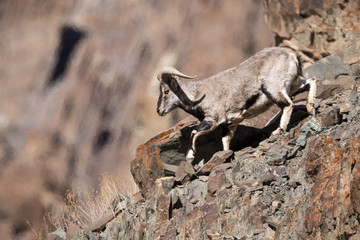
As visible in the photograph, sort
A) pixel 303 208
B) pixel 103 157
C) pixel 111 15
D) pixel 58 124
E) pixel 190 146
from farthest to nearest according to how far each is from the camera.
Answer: pixel 111 15
pixel 58 124
pixel 103 157
pixel 190 146
pixel 303 208

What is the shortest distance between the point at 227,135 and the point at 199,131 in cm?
63

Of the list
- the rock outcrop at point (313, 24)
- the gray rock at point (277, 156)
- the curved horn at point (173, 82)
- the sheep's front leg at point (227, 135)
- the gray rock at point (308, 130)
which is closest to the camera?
the gray rock at point (277, 156)

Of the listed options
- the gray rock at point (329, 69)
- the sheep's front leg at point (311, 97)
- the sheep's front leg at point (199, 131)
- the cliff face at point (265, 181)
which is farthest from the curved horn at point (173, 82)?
the gray rock at point (329, 69)

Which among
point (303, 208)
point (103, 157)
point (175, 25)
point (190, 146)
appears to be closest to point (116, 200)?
point (190, 146)

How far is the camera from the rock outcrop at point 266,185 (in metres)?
6.28

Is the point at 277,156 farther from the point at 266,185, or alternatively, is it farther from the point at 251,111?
the point at 251,111

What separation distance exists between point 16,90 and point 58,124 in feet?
10.7

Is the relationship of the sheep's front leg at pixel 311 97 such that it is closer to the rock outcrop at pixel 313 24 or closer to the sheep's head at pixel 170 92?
the sheep's head at pixel 170 92

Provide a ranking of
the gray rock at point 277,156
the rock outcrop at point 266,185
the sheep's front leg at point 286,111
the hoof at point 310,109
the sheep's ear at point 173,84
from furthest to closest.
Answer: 1. the sheep's ear at point 173,84
2. the sheep's front leg at point 286,111
3. the hoof at point 310,109
4. the gray rock at point 277,156
5. the rock outcrop at point 266,185

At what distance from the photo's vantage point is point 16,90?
2942 cm

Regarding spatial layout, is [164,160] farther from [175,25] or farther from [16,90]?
[16,90]

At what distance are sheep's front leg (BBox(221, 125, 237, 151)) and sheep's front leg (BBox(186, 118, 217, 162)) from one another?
349 millimetres

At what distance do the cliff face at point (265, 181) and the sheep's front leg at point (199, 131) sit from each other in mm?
193

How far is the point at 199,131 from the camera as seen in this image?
34.8 ft
